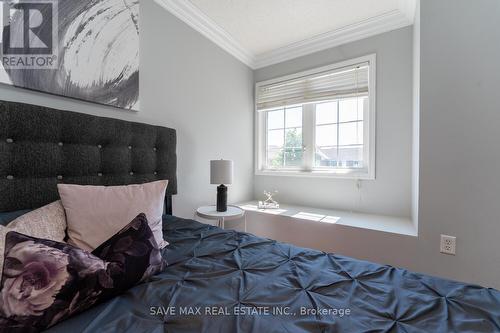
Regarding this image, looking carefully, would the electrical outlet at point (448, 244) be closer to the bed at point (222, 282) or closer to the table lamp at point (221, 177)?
the bed at point (222, 282)

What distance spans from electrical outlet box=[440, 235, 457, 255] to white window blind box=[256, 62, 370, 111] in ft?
4.74

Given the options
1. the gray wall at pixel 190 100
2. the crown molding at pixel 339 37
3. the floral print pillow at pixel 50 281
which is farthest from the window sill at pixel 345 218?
the crown molding at pixel 339 37

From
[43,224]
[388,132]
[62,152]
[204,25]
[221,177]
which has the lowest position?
[43,224]

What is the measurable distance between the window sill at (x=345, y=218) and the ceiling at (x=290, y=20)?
5.96ft

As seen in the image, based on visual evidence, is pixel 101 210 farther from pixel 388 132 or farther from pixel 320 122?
pixel 388 132

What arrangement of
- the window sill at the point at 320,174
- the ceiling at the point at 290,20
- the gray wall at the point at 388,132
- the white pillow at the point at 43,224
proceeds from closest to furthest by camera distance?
the white pillow at the point at 43,224 → the ceiling at the point at 290,20 → the gray wall at the point at 388,132 → the window sill at the point at 320,174

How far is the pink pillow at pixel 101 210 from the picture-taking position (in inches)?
35.6

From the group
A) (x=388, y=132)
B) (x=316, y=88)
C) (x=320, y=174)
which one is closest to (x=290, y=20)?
(x=316, y=88)

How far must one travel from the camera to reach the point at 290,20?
2062mm

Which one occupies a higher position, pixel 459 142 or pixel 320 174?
pixel 459 142

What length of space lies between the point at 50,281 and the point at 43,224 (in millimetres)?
380

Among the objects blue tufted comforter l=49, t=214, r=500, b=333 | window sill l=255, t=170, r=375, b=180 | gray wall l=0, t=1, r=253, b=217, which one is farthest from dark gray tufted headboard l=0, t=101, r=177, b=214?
window sill l=255, t=170, r=375, b=180

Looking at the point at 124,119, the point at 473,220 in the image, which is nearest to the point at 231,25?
the point at 124,119

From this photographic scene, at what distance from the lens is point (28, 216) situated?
823mm
